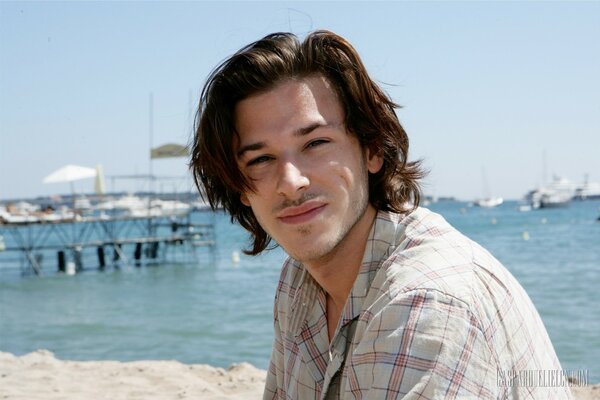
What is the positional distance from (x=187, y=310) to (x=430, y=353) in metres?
16.5

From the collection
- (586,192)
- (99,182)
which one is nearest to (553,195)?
(586,192)

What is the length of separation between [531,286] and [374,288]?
17.7 m

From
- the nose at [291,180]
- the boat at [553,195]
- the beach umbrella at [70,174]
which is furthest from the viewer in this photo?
the boat at [553,195]

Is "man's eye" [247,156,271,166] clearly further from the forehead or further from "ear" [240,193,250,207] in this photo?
"ear" [240,193,250,207]

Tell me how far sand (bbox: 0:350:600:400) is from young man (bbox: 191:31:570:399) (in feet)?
12.1

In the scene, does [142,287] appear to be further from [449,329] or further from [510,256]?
[449,329]

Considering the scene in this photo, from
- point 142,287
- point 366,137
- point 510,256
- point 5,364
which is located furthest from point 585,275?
point 366,137

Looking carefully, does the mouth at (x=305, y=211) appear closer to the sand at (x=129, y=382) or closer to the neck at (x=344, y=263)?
the neck at (x=344, y=263)

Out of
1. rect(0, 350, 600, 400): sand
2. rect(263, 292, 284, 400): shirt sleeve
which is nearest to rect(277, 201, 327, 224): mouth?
rect(263, 292, 284, 400): shirt sleeve

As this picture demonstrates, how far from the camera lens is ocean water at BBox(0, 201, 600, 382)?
452 inches

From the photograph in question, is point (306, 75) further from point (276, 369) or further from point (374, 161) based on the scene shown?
point (276, 369)

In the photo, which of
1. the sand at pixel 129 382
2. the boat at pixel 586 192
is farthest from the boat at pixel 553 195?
the sand at pixel 129 382

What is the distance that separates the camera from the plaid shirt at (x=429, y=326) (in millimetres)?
1621

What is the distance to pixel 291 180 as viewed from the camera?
2.08 m
